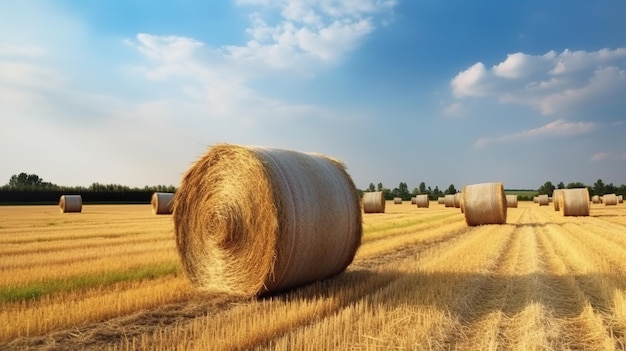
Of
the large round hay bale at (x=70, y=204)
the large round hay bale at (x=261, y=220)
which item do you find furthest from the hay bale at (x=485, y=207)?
the large round hay bale at (x=70, y=204)

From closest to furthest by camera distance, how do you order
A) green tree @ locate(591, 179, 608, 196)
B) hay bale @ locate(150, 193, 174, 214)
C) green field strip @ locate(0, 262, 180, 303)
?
green field strip @ locate(0, 262, 180, 303) < hay bale @ locate(150, 193, 174, 214) < green tree @ locate(591, 179, 608, 196)

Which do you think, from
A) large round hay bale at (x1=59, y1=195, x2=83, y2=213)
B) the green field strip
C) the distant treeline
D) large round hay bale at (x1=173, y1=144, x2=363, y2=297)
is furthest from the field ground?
the distant treeline

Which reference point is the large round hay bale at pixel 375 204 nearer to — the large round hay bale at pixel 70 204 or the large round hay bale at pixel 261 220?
the large round hay bale at pixel 70 204

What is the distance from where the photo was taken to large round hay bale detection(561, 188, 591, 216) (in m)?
24.7

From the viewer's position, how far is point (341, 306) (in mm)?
5727

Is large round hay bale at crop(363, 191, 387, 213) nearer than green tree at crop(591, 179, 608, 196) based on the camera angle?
Yes

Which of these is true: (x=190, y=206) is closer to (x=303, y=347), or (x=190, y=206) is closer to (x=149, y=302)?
(x=149, y=302)

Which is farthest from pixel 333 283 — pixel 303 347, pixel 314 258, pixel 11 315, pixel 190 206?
pixel 11 315

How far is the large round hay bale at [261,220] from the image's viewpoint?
649 cm

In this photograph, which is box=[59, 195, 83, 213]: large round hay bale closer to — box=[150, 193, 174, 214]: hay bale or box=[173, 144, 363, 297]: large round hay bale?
box=[150, 193, 174, 214]: hay bale

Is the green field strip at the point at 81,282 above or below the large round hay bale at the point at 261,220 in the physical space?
below

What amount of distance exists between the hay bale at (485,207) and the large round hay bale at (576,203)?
7.94 m

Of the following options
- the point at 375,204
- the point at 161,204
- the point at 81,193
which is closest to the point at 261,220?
the point at 375,204

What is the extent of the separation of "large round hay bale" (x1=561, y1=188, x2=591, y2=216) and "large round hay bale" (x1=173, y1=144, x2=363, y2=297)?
2046 centimetres
